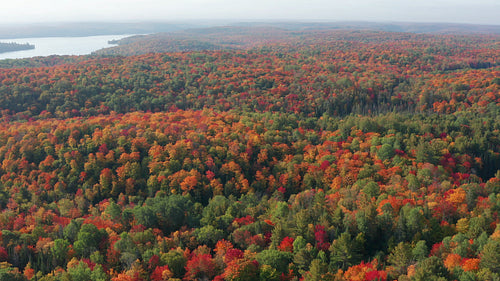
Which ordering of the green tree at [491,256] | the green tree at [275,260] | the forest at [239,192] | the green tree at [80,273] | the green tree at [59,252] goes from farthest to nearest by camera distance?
the green tree at [59,252] < the forest at [239,192] < the green tree at [275,260] < the green tree at [80,273] < the green tree at [491,256]

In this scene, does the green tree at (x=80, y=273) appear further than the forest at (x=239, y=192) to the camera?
No

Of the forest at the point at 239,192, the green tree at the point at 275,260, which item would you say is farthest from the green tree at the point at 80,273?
the green tree at the point at 275,260

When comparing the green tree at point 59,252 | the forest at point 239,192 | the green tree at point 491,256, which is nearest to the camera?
the green tree at point 491,256

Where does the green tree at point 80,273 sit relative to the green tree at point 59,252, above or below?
above

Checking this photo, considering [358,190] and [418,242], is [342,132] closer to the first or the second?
[358,190]

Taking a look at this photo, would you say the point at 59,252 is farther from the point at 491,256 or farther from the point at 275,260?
the point at 491,256

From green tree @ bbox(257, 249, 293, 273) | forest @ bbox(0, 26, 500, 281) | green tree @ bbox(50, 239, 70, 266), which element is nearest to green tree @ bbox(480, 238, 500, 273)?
forest @ bbox(0, 26, 500, 281)

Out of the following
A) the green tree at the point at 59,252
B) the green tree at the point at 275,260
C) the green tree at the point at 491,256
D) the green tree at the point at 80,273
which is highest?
the green tree at the point at 491,256

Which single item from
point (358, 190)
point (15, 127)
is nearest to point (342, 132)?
point (358, 190)

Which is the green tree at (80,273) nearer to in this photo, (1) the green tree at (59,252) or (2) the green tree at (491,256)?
(1) the green tree at (59,252)

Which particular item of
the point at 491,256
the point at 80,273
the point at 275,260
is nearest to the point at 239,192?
the point at 275,260
